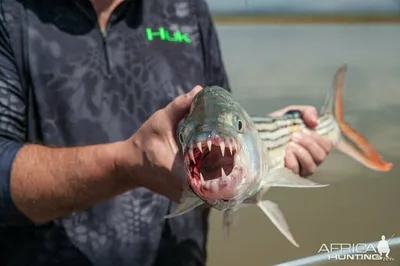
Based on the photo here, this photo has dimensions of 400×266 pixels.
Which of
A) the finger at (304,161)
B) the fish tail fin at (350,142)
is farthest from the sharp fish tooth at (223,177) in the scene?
the fish tail fin at (350,142)

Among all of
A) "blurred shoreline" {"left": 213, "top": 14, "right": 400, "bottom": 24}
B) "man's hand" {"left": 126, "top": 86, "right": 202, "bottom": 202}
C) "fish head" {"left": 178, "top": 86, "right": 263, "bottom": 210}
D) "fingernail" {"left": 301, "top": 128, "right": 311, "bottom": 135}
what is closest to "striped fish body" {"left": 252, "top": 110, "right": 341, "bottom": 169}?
"fingernail" {"left": 301, "top": 128, "right": 311, "bottom": 135}

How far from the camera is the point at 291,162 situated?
266 centimetres

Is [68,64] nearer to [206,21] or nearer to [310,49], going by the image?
[206,21]

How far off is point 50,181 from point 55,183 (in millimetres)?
15

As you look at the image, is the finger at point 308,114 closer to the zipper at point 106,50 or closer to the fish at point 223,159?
the fish at point 223,159

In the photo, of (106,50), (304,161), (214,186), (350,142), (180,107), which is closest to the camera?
(214,186)

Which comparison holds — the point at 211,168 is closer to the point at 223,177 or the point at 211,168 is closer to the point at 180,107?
the point at 223,177

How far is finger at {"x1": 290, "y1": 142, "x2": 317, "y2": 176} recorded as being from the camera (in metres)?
2.70

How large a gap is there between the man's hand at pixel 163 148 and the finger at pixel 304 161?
0.64m

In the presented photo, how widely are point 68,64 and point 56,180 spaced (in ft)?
1.33

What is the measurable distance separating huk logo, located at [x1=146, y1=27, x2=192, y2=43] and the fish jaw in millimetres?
1051

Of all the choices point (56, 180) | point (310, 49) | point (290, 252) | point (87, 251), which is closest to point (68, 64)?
point (56, 180)

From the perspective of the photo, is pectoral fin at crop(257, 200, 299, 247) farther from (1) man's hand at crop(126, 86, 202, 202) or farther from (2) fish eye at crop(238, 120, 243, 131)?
(2) fish eye at crop(238, 120, 243, 131)

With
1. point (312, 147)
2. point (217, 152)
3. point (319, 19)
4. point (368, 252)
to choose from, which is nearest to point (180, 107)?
point (217, 152)
